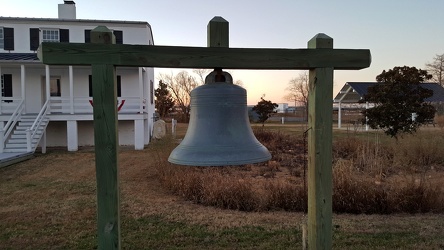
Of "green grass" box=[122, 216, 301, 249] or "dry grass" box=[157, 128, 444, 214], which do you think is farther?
"dry grass" box=[157, 128, 444, 214]

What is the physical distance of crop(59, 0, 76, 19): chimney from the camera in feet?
68.3

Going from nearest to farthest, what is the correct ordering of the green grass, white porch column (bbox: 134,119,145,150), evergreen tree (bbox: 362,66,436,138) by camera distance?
the green grass < evergreen tree (bbox: 362,66,436,138) < white porch column (bbox: 134,119,145,150)

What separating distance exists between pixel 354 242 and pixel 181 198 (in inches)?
142

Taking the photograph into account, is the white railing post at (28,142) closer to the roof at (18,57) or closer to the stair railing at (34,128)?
the stair railing at (34,128)

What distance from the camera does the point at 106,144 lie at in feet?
7.51

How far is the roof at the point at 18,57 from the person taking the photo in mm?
17328

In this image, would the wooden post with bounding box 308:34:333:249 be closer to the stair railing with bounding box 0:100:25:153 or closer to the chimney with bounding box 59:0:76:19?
the stair railing with bounding box 0:100:25:153

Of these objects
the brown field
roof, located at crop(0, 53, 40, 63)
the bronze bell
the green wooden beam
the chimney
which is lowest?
the brown field

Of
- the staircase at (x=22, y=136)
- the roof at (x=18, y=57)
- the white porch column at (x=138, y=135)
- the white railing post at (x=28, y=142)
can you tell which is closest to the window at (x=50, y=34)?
the roof at (x=18, y=57)

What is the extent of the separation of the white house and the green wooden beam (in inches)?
635

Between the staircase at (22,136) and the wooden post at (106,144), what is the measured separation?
586 inches

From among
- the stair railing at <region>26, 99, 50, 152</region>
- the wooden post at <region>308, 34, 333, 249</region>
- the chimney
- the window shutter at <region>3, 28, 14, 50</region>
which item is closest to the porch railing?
the stair railing at <region>26, 99, 50, 152</region>

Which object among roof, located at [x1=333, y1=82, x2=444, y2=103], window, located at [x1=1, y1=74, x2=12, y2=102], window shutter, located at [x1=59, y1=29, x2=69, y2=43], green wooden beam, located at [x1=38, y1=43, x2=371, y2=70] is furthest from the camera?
roof, located at [x1=333, y1=82, x2=444, y2=103]

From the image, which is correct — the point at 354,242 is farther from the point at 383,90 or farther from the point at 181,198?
the point at 383,90
